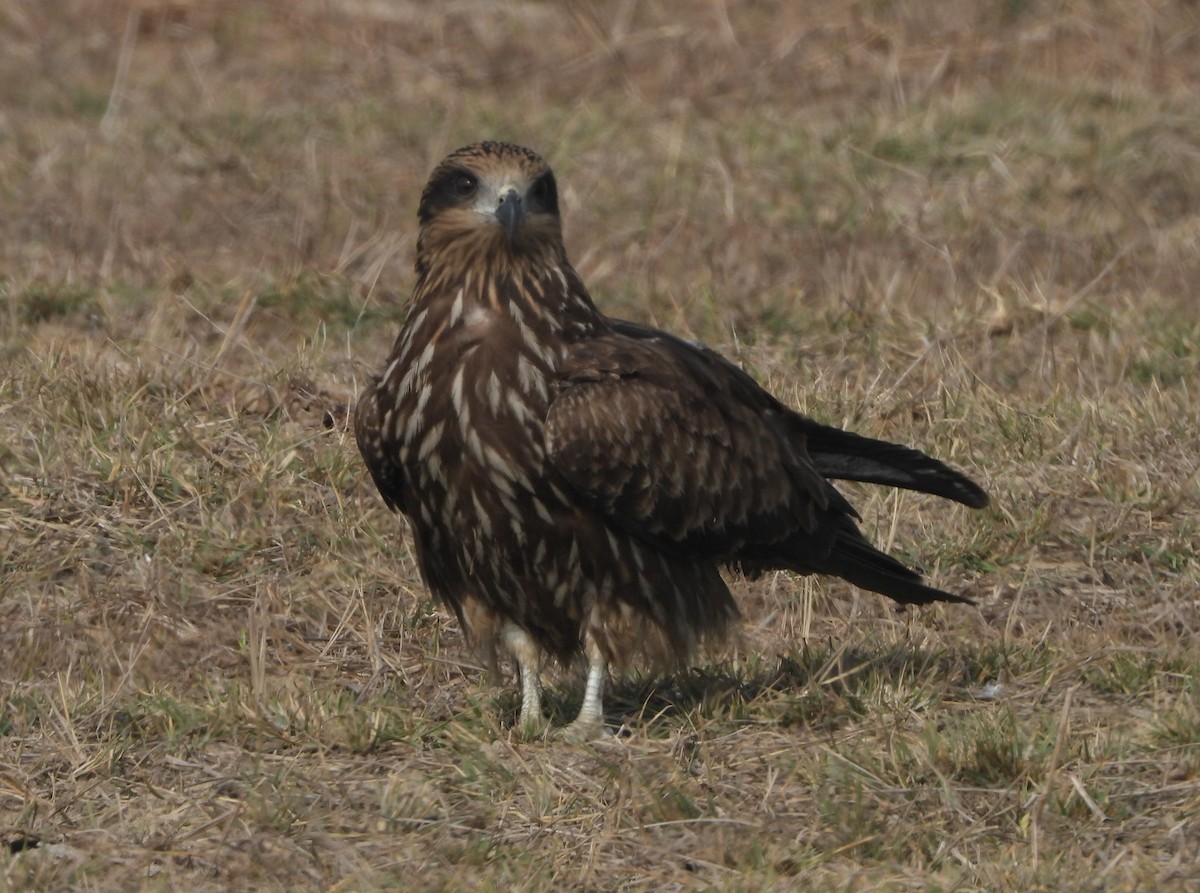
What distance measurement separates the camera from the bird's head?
4.96 metres

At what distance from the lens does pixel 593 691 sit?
5020 mm

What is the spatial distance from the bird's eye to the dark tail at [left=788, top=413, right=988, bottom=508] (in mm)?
1122

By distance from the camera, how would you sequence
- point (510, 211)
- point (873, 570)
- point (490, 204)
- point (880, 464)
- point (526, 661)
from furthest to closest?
1. point (880, 464)
2. point (873, 570)
3. point (526, 661)
4. point (490, 204)
5. point (510, 211)

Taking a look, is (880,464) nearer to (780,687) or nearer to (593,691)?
(780,687)

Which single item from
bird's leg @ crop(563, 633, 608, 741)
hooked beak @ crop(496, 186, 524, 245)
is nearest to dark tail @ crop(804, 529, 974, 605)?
bird's leg @ crop(563, 633, 608, 741)

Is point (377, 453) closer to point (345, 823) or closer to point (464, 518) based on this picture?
point (464, 518)

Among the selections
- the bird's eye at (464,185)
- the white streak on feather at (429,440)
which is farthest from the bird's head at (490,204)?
the white streak on feather at (429,440)

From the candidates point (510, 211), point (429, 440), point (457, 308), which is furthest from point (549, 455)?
point (510, 211)

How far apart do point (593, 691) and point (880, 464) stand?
1.08 metres

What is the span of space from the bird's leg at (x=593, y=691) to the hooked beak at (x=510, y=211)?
3.35ft

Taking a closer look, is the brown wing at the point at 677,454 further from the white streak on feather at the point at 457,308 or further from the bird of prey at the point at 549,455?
the white streak on feather at the point at 457,308

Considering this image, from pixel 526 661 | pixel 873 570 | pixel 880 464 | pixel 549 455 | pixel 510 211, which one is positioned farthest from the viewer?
pixel 880 464

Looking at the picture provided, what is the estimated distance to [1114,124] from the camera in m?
10.1

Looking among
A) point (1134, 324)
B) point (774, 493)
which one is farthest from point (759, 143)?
point (774, 493)
